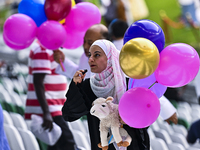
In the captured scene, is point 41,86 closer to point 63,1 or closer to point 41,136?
point 41,136

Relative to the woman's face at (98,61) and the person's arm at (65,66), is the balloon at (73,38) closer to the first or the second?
the person's arm at (65,66)

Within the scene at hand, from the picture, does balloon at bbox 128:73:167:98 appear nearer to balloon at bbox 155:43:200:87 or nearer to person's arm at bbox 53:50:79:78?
balloon at bbox 155:43:200:87

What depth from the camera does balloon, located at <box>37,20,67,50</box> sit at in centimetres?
208

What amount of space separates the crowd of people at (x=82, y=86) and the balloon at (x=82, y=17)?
0.55ft

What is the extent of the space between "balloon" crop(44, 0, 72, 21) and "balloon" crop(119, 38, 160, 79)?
0.91m

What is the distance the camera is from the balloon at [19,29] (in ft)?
6.84

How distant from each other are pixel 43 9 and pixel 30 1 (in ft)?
0.33

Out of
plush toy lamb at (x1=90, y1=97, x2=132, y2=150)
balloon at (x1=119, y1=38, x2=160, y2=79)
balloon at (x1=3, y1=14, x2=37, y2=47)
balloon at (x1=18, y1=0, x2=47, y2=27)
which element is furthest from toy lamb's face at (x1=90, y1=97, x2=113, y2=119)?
balloon at (x1=18, y1=0, x2=47, y2=27)

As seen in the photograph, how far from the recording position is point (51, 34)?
6.81 feet

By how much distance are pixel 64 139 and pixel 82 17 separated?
887mm

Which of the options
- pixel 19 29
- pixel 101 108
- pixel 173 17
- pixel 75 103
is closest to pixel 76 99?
pixel 75 103

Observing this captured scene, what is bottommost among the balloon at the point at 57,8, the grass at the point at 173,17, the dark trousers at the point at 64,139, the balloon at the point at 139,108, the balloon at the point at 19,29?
the grass at the point at 173,17

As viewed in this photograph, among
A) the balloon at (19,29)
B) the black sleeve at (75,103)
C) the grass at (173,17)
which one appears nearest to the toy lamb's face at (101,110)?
the black sleeve at (75,103)

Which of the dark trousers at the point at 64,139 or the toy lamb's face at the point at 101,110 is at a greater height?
the toy lamb's face at the point at 101,110
